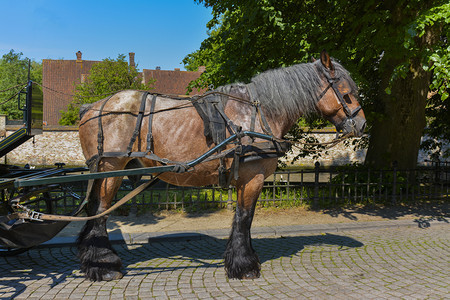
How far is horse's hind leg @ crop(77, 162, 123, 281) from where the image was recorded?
394 centimetres

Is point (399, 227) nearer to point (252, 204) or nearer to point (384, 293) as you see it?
point (384, 293)

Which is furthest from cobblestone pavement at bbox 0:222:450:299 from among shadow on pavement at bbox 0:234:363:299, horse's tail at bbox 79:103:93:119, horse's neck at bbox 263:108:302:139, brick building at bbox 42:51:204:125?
brick building at bbox 42:51:204:125

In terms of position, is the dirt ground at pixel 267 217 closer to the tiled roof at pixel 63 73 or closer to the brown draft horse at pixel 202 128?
the brown draft horse at pixel 202 128

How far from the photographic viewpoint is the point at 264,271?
4.35 meters

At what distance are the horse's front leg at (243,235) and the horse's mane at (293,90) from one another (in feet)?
2.66

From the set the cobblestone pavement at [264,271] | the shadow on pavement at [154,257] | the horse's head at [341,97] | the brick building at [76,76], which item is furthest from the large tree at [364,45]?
the brick building at [76,76]

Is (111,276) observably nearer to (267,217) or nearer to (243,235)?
(243,235)

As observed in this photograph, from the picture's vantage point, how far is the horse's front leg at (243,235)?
401 cm

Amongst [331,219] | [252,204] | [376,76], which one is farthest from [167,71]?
[252,204]

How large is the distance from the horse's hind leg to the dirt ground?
2.09 m

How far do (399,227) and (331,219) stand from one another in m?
1.28

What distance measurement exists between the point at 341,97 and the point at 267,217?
4005mm

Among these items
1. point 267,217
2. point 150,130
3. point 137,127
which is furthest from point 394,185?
point 137,127

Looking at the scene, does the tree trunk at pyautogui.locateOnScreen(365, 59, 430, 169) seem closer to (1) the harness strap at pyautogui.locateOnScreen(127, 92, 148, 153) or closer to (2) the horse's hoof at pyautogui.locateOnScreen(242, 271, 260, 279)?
(2) the horse's hoof at pyautogui.locateOnScreen(242, 271, 260, 279)
